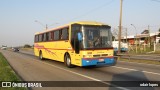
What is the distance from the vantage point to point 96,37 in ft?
53.3

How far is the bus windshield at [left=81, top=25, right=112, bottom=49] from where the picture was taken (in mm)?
16016

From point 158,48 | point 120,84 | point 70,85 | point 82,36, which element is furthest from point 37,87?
point 158,48

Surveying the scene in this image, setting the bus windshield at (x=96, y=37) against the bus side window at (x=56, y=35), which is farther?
the bus side window at (x=56, y=35)

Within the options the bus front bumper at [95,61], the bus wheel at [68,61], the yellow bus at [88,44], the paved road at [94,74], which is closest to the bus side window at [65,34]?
the yellow bus at [88,44]

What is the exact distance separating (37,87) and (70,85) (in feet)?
4.47

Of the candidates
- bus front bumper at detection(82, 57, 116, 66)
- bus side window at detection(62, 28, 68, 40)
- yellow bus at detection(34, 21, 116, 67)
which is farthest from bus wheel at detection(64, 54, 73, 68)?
bus front bumper at detection(82, 57, 116, 66)

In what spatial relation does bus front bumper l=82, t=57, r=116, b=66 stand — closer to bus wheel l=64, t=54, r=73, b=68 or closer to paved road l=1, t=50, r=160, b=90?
paved road l=1, t=50, r=160, b=90

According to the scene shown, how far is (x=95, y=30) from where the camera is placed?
1641 centimetres

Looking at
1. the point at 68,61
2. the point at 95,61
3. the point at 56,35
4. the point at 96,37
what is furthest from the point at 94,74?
the point at 56,35

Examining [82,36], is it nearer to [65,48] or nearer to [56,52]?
[65,48]

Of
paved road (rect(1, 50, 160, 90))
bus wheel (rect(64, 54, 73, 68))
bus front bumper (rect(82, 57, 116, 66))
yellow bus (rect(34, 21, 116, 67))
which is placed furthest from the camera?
bus wheel (rect(64, 54, 73, 68))

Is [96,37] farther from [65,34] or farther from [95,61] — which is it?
[65,34]

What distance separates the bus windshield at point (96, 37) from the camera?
1602 cm

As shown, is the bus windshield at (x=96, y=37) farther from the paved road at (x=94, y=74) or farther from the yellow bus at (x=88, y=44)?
the paved road at (x=94, y=74)
